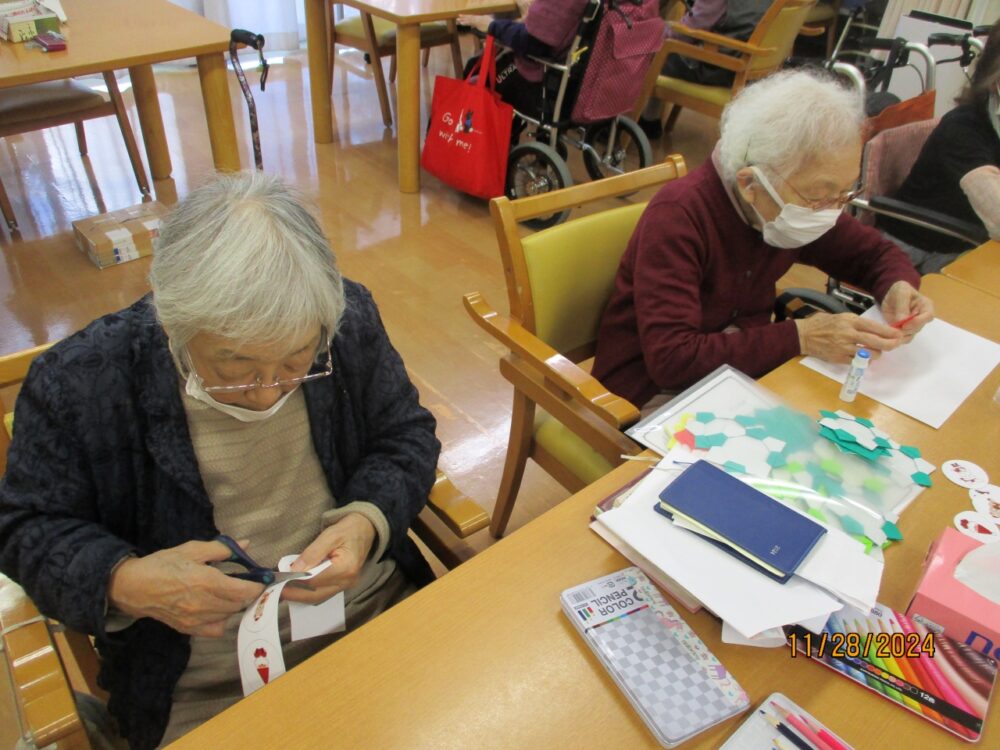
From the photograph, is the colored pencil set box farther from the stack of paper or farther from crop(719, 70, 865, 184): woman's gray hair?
crop(719, 70, 865, 184): woman's gray hair

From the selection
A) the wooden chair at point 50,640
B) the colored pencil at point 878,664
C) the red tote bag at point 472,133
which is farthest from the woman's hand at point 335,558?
the red tote bag at point 472,133

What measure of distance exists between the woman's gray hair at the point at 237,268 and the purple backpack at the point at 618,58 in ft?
8.02

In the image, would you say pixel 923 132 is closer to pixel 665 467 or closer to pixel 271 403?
pixel 665 467

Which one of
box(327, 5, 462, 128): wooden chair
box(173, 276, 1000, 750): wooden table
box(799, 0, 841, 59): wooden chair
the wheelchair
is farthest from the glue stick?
box(799, 0, 841, 59): wooden chair

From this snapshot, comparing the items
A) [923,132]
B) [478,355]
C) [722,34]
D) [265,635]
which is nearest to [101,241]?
[478,355]

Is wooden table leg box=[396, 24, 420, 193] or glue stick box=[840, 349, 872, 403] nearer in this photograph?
glue stick box=[840, 349, 872, 403]

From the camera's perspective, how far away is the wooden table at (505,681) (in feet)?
2.42

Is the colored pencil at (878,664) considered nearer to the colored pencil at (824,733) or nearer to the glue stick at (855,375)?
the colored pencil at (824,733)

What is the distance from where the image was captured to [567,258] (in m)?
1.49

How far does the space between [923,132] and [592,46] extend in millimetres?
1342

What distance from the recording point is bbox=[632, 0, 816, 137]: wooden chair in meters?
3.29

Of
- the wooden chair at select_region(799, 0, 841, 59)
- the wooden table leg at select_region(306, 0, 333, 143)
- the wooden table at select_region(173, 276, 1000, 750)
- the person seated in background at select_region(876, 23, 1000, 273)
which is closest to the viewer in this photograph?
the wooden table at select_region(173, 276, 1000, 750)
